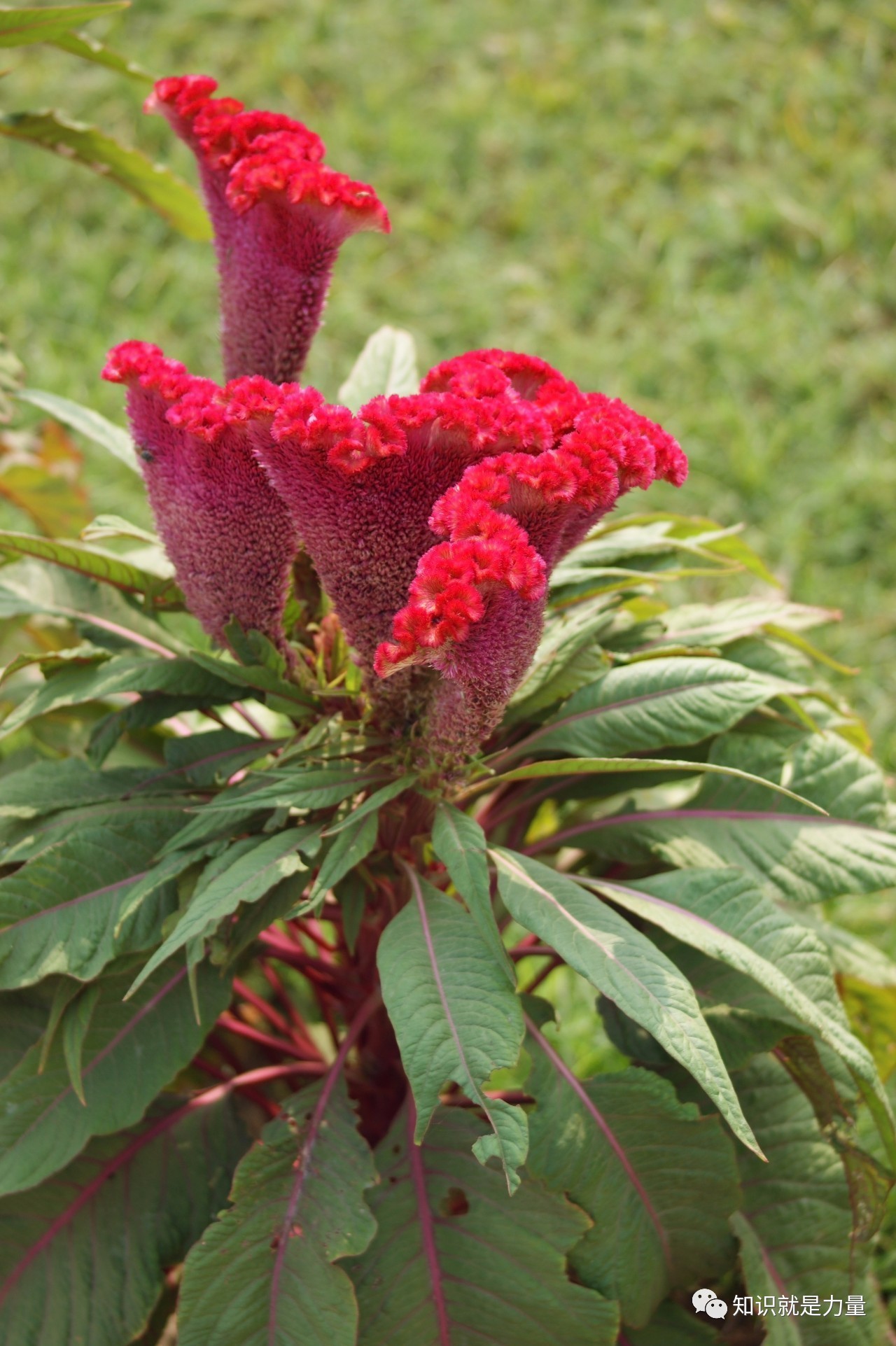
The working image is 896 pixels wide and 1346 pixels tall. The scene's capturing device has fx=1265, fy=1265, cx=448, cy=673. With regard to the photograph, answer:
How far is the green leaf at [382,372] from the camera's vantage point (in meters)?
1.92

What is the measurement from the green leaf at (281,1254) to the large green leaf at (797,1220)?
53cm

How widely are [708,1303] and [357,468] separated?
1171 mm

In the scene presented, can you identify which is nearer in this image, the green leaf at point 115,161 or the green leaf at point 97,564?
the green leaf at point 97,564

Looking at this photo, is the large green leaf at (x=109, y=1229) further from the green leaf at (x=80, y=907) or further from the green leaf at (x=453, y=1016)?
the green leaf at (x=453, y=1016)

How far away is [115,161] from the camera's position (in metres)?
1.99

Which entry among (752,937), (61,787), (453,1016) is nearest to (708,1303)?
(752,937)

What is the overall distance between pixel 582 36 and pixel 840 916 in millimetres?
3604

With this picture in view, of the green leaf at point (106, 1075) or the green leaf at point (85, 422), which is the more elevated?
the green leaf at point (85, 422)

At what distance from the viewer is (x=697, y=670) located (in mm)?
1609

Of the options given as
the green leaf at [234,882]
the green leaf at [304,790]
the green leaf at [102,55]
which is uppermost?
the green leaf at [102,55]

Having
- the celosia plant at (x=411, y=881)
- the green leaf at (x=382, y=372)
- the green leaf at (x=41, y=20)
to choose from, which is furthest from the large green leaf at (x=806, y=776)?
the green leaf at (x=41, y=20)

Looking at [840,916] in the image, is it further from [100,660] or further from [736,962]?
[100,660]

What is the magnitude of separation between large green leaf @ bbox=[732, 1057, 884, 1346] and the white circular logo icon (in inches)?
2.6

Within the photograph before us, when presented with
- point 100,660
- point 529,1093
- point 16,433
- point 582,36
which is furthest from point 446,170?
point 529,1093
